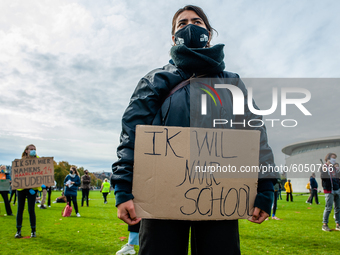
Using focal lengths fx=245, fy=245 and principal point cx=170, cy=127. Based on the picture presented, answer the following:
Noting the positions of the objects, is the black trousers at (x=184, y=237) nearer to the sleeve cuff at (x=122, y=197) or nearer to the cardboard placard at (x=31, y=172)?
the sleeve cuff at (x=122, y=197)

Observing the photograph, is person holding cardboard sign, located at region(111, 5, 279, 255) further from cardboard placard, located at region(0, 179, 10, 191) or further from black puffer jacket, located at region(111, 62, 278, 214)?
cardboard placard, located at region(0, 179, 10, 191)

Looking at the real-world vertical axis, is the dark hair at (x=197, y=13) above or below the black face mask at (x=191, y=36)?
above

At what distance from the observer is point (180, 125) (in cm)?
179

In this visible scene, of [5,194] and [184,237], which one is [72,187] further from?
[184,237]

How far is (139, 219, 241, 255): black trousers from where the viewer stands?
164 centimetres

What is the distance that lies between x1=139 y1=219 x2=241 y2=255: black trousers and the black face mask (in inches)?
57.5

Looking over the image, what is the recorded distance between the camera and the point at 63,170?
7438 centimetres

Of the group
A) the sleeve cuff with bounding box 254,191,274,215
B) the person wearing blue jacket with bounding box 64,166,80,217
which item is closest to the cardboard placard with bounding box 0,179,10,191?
the person wearing blue jacket with bounding box 64,166,80,217

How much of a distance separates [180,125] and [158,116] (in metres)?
0.19

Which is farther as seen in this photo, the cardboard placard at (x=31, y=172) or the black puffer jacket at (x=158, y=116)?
the cardboard placard at (x=31, y=172)

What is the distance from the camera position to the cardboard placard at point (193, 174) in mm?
1672

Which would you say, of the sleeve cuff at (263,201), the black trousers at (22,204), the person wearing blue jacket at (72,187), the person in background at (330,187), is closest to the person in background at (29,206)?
the black trousers at (22,204)

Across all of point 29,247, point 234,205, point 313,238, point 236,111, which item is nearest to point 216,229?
point 234,205

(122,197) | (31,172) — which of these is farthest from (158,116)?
(31,172)
